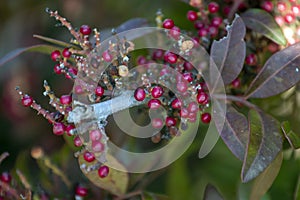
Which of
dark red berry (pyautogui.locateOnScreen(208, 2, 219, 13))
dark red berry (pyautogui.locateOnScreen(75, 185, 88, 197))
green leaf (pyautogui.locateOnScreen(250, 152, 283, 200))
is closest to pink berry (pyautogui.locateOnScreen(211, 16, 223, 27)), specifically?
dark red berry (pyautogui.locateOnScreen(208, 2, 219, 13))

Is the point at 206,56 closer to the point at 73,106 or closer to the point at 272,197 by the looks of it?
the point at 73,106

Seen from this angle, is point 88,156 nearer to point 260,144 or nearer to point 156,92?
point 156,92

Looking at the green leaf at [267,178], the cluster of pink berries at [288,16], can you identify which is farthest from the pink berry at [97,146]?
the cluster of pink berries at [288,16]

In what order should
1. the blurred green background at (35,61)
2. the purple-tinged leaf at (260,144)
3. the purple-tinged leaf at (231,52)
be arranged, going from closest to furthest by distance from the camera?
the purple-tinged leaf at (260,144)
the purple-tinged leaf at (231,52)
the blurred green background at (35,61)

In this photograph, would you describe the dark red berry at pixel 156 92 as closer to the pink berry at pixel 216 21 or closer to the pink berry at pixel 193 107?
the pink berry at pixel 193 107

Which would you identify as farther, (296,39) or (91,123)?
(296,39)

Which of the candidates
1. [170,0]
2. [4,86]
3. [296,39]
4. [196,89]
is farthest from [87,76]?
[4,86]

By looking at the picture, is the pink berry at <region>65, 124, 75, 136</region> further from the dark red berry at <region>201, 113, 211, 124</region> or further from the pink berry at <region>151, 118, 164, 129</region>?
the dark red berry at <region>201, 113, 211, 124</region>
